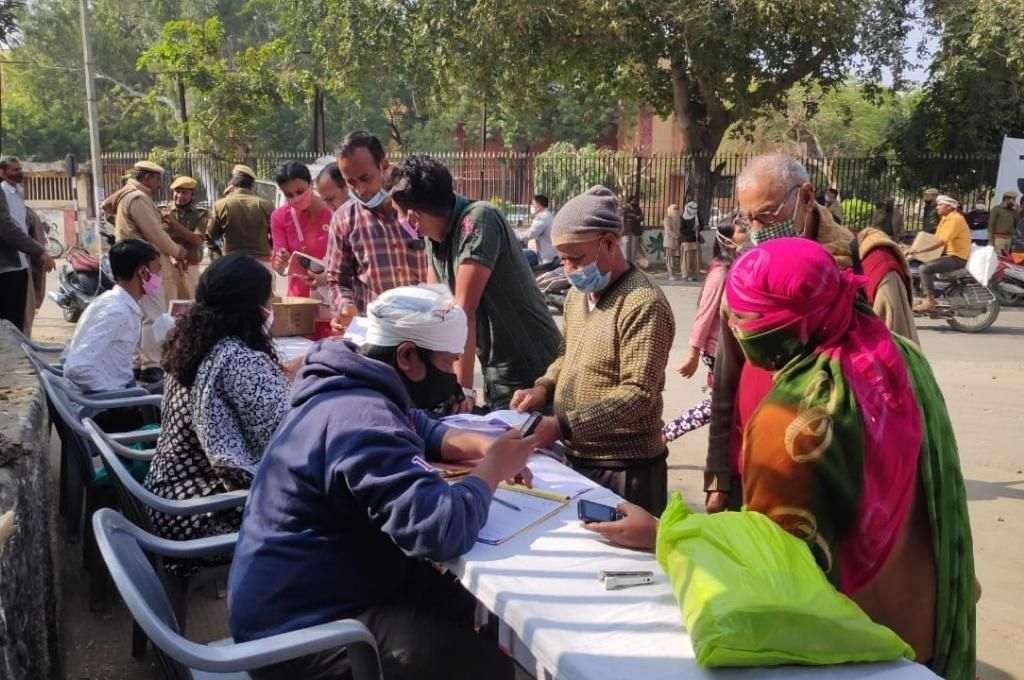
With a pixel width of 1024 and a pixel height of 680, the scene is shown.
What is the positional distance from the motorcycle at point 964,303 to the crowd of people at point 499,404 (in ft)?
24.5

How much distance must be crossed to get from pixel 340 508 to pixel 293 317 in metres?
3.25

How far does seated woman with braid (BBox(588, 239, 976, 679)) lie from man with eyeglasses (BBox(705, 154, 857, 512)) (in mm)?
826

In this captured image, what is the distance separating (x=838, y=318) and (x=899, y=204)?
1845cm

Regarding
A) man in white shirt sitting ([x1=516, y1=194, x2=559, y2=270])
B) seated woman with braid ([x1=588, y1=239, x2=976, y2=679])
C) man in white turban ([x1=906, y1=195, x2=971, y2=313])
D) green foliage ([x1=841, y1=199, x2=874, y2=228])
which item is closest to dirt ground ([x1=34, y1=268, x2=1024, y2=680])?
man in white turban ([x1=906, y1=195, x2=971, y2=313])

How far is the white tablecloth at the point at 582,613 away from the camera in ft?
5.25

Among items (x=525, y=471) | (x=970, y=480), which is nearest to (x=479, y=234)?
(x=525, y=471)

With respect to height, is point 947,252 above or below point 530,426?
below

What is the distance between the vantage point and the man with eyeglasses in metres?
2.79

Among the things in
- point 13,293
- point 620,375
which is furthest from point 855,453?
point 13,293

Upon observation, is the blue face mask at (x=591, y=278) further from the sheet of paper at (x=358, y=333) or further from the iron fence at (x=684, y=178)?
the iron fence at (x=684, y=178)

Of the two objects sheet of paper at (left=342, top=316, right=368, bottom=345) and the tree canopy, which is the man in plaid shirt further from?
the tree canopy

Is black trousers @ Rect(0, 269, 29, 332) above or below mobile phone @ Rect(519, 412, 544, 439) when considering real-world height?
below

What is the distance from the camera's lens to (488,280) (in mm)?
3607

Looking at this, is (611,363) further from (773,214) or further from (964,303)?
(964,303)
